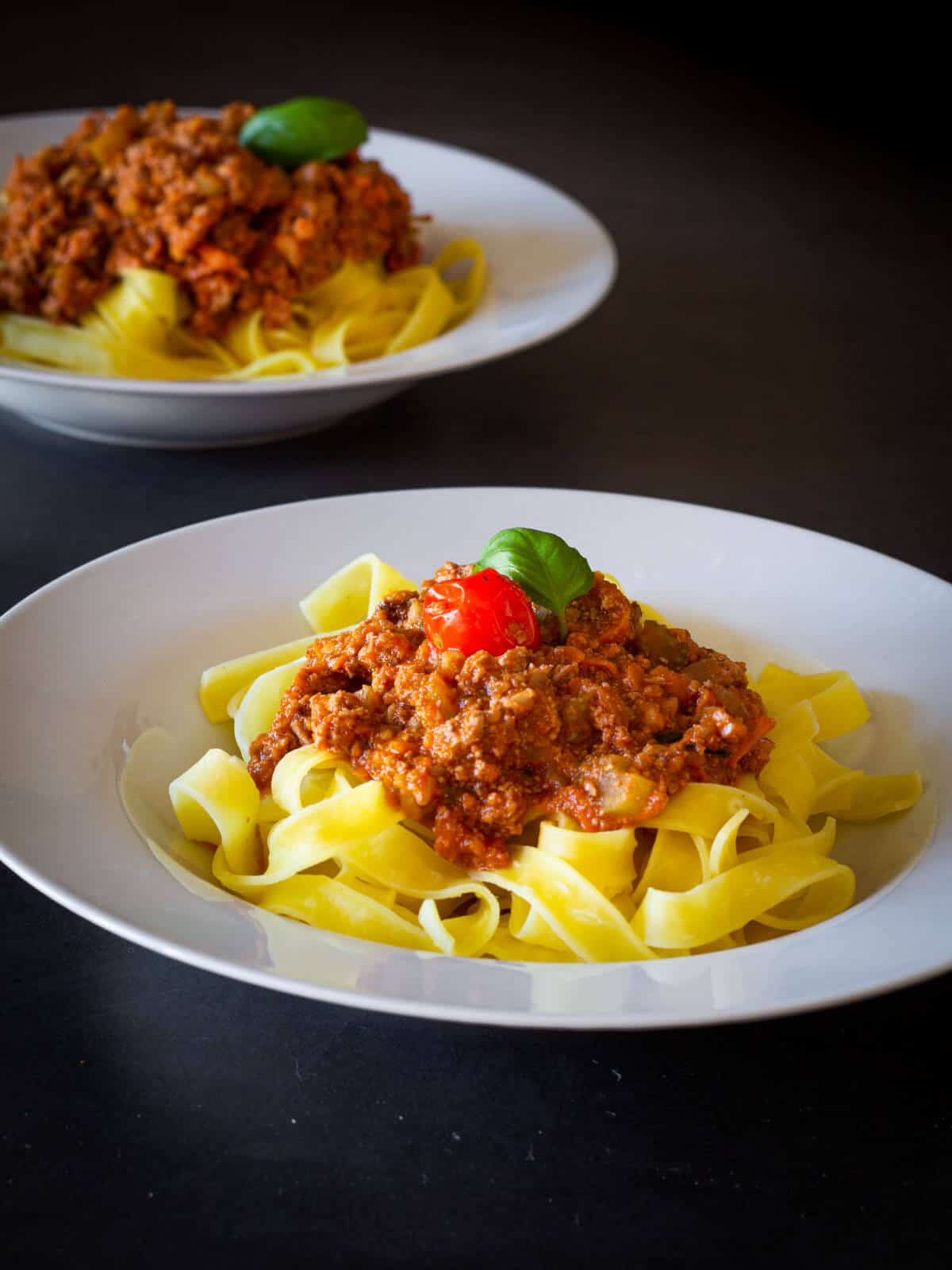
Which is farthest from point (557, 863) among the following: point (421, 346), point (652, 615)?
point (421, 346)

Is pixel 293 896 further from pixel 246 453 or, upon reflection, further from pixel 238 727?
pixel 246 453

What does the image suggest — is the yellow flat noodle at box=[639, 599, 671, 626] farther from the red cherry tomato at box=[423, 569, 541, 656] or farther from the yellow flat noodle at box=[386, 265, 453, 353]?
the yellow flat noodle at box=[386, 265, 453, 353]

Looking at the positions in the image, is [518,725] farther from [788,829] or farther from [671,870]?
[788,829]

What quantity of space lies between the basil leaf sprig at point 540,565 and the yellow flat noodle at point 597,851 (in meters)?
0.51

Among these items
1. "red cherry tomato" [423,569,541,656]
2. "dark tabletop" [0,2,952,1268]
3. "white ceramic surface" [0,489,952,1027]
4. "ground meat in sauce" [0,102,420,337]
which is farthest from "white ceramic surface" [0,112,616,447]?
"red cherry tomato" [423,569,541,656]

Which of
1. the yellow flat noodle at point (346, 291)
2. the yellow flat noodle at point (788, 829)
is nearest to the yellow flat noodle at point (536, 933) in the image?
the yellow flat noodle at point (788, 829)

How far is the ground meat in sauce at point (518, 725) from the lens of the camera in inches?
132

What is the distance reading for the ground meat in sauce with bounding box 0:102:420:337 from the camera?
6.31 meters

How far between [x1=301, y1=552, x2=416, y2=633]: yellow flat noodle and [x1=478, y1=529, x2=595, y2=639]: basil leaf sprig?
70 centimetres

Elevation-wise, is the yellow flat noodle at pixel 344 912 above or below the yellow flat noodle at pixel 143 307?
above

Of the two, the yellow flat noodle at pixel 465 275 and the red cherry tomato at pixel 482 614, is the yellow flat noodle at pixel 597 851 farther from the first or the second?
the yellow flat noodle at pixel 465 275

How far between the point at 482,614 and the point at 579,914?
0.70 metres

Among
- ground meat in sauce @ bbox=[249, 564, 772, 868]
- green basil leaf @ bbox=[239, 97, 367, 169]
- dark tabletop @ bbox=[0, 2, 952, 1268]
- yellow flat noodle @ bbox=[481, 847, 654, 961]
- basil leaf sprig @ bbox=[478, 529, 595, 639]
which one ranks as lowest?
dark tabletop @ bbox=[0, 2, 952, 1268]

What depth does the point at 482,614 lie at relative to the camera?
3.45m
